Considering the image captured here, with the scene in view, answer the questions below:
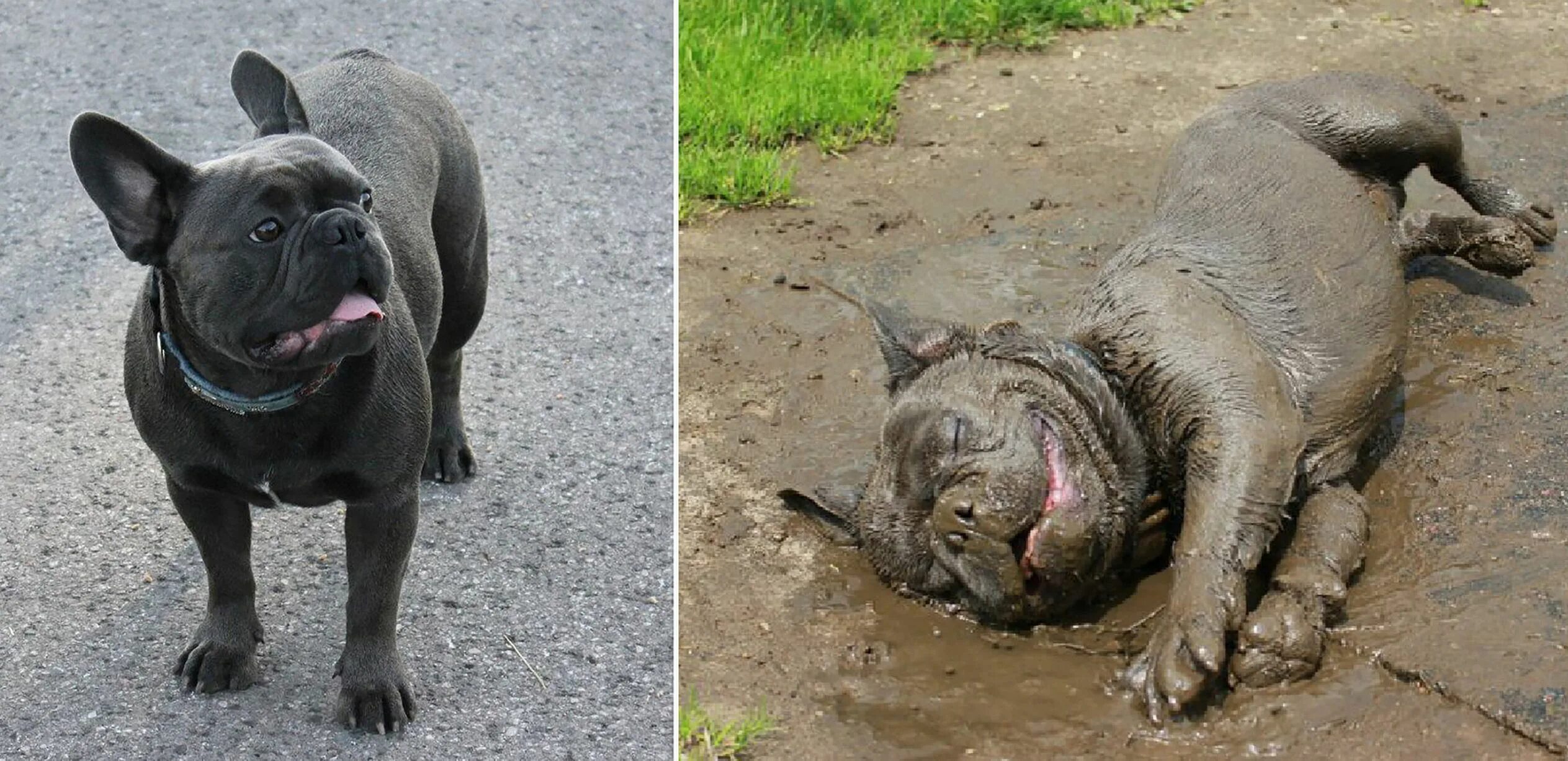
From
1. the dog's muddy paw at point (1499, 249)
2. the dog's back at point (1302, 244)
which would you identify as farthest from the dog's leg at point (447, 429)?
the dog's muddy paw at point (1499, 249)

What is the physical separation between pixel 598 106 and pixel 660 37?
2.29ft

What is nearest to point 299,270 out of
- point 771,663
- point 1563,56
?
point 771,663

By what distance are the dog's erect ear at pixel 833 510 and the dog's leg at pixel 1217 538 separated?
871 millimetres

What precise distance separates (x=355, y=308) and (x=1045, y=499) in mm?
1770

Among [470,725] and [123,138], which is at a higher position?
[123,138]

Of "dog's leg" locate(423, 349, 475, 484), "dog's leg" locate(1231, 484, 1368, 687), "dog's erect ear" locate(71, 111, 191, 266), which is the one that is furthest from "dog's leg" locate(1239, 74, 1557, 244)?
"dog's erect ear" locate(71, 111, 191, 266)

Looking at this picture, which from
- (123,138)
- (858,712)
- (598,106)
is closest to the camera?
(123,138)

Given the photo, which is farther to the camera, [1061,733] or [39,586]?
[39,586]

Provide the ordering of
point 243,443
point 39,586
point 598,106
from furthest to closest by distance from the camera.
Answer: point 598,106, point 39,586, point 243,443

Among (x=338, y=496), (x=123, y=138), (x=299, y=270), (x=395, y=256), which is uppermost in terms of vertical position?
(x=123, y=138)

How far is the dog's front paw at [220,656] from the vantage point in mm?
4438

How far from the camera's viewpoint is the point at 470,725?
4426 millimetres

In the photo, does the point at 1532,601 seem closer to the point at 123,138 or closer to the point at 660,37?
the point at 123,138

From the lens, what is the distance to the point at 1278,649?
4.25 metres
